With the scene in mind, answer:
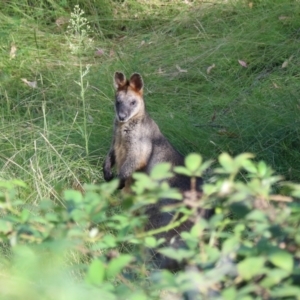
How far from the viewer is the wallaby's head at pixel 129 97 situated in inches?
181

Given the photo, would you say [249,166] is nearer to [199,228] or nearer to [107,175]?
[199,228]

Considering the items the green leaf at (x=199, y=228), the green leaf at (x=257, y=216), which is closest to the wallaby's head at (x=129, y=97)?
the green leaf at (x=199, y=228)

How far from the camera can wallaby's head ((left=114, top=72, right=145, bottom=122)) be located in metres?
4.60

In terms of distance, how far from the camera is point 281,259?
152 centimetres

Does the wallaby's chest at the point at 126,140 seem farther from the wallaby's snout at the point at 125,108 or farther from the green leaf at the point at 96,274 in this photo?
the green leaf at the point at 96,274

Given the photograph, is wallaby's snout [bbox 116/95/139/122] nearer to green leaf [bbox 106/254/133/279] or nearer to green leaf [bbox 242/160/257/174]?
green leaf [bbox 242/160/257/174]

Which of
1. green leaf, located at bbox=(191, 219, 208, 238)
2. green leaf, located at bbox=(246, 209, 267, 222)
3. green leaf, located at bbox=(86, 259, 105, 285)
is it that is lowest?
green leaf, located at bbox=(86, 259, 105, 285)

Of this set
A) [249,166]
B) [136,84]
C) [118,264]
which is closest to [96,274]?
[118,264]

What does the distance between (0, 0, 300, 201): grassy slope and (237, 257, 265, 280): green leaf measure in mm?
2741

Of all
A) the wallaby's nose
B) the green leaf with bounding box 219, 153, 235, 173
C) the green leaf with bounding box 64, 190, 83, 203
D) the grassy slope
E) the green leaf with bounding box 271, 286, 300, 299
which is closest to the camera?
the green leaf with bounding box 271, 286, 300, 299

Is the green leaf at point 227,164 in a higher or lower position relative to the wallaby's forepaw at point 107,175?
higher

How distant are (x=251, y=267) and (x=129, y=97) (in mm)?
3202

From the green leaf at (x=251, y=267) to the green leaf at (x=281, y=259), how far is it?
0.02 metres

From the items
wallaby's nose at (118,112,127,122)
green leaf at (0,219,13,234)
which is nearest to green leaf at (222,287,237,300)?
green leaf at (0,219,13,234)
